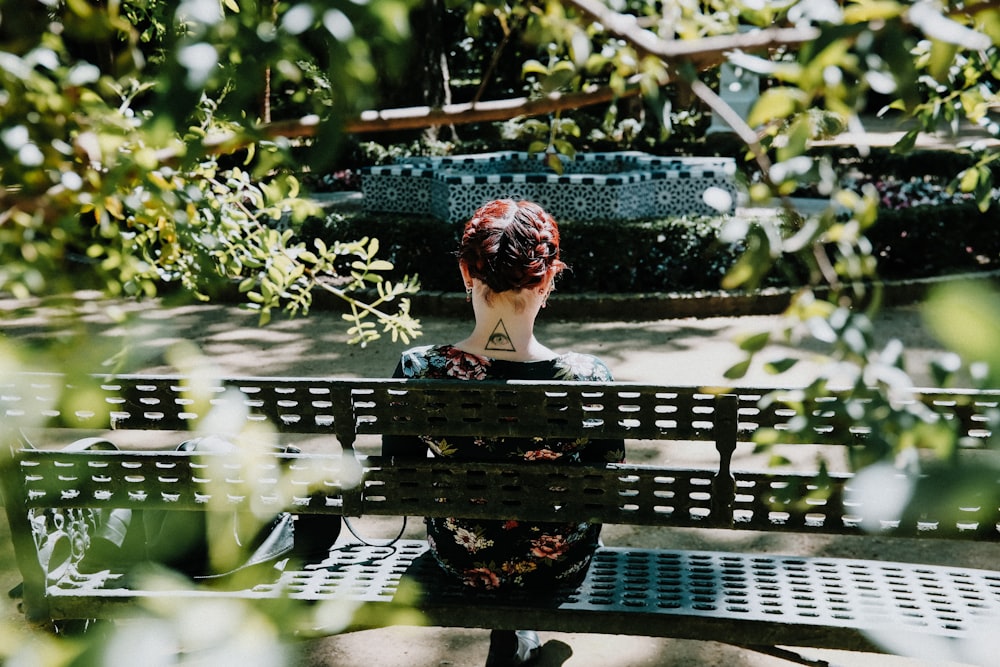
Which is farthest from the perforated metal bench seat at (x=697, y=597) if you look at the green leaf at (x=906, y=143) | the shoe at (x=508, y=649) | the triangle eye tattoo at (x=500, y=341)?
the green leaf at (x=906, y=143)

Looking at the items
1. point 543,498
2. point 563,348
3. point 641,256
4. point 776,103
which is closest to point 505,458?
point 543,498

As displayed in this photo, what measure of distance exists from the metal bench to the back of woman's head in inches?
12.7

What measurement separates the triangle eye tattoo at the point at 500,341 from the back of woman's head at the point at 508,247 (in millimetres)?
114

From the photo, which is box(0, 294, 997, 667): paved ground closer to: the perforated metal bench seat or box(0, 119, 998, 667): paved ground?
box(0, 119, 998, 667): paved ground

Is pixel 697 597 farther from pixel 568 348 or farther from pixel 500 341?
pixel 568 348

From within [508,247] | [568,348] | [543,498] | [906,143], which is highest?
[906,143]

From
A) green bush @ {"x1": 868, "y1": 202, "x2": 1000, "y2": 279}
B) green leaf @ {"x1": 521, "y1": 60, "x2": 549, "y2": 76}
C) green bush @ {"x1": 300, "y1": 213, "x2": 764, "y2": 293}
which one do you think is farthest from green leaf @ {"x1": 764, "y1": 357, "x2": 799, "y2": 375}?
green bush @ {"x1": 868, "y1": 202, "x2": 1000, "y2": 279}

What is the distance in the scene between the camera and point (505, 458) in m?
2.55

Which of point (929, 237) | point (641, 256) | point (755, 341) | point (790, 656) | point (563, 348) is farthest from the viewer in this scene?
point (929, 237)

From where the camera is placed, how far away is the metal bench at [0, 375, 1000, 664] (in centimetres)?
234

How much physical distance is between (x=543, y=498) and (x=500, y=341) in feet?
1.42

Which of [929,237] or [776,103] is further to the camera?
[929,237]

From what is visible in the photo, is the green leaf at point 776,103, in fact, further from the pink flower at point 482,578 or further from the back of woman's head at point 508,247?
the pink flower at point 482,578

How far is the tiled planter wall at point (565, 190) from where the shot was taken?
9.79 m
